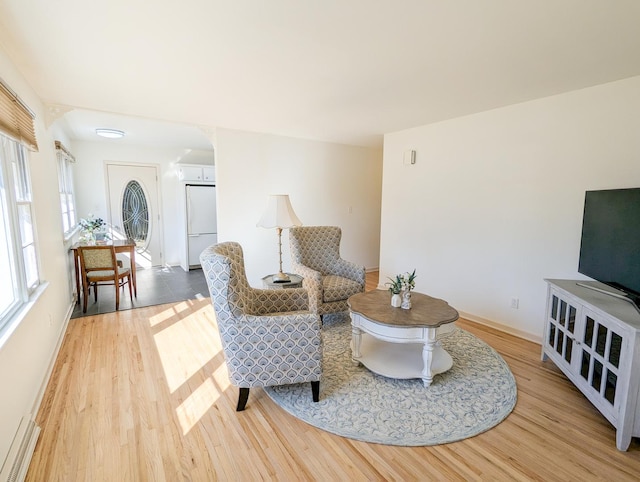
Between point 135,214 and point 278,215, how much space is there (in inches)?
156

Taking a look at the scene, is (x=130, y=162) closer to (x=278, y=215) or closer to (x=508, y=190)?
(x=278, y=215)

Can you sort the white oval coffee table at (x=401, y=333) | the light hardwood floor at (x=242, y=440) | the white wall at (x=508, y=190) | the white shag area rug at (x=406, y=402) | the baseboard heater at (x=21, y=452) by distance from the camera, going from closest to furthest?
the baseboard heater at (x=21, y=452) < the light hardwood floor at (x=242, y=440) < the white shag area rug at (x=406, y=402) < the white oval coffee table at (x=401, y=333) < the white wall at (x=508, y=190)

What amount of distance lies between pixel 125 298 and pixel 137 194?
2.37m

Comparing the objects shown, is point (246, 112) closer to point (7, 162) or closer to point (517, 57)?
point (7, 162)

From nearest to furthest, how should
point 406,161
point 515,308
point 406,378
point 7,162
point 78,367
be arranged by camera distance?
1. point 7,162
2. point 406,378
3. point 78,367
4. point 515,308
5. point 406,161

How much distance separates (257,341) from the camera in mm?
1975

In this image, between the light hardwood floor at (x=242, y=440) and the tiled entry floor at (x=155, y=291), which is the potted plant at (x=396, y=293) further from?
the tiled entry floor at (x=155, y=291)

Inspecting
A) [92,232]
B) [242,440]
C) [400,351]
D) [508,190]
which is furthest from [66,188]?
[508,190]

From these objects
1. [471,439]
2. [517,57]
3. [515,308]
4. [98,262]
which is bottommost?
[471,439]

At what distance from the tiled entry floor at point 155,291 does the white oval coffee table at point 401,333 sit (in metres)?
2.72

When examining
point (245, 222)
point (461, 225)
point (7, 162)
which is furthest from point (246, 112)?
point (461, 225)

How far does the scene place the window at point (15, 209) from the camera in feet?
6.28

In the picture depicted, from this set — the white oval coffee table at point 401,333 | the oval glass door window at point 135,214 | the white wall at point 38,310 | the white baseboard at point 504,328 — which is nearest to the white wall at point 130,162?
the oval glass door window at point 135,214

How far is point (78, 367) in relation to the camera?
2.59 m
